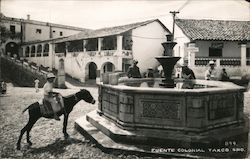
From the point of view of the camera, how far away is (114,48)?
2383cm

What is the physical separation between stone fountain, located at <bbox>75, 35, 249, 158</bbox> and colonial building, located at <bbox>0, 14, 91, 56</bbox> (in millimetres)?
30487

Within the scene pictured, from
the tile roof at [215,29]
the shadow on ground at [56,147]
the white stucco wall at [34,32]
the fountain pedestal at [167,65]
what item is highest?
the white stucco wall at [34,32]

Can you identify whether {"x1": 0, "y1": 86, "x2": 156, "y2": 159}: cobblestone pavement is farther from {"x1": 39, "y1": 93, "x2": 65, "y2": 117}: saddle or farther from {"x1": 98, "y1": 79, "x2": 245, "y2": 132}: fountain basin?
{"x1": 98, "y1": 79, "x2": 245, "y2": 132}: fountain basin

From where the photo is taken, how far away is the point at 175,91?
17.7 ft

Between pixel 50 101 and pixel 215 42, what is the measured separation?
1955cm

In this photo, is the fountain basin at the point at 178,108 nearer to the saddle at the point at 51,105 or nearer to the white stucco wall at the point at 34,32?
the saddle at the point at 51,105

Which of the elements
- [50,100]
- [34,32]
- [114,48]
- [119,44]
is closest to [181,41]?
[119,44]

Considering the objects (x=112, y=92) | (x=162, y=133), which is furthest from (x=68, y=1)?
(x=162, y=133)

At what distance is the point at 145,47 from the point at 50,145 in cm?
1783

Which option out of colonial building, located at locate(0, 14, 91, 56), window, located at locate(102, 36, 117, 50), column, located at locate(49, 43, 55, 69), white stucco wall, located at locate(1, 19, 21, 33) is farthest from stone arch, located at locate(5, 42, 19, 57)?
window, located at locate(102, 36, 117, 50)

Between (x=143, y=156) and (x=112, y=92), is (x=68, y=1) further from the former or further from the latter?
(x=143, y=156)

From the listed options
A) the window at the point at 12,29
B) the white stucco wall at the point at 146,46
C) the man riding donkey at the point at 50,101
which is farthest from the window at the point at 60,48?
the man riding donkey at the point at 50,101

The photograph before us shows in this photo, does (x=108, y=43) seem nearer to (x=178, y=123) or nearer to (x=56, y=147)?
(x=56, y=147)

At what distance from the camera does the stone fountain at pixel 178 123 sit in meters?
5.34
